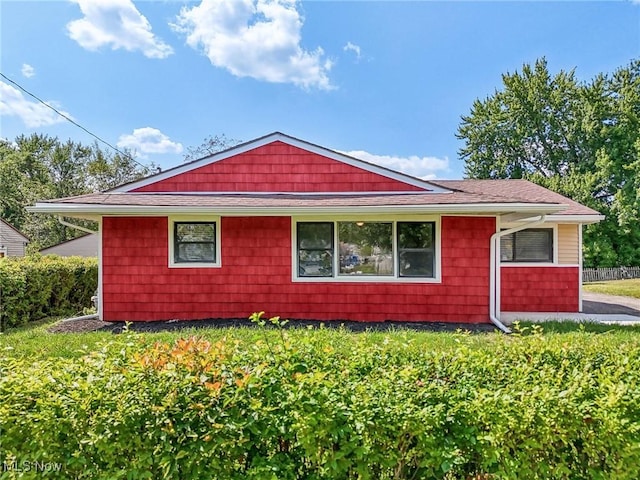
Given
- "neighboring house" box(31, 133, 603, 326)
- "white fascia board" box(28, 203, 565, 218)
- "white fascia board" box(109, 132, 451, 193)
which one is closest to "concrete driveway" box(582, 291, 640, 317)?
"neighboring house" box(31, 133, 603, 326)

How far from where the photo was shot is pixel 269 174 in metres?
8.97

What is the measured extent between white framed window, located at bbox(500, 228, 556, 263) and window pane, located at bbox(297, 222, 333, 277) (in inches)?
185

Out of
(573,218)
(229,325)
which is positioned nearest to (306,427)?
(229,325)

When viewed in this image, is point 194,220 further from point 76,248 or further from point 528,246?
point 76,248

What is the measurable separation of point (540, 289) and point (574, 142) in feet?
89.7

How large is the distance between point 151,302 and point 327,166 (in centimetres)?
529

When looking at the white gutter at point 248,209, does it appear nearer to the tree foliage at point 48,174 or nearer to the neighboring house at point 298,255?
the neighboring house at point 298,255

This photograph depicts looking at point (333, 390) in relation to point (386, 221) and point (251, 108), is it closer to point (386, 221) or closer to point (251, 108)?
point (386, 221)

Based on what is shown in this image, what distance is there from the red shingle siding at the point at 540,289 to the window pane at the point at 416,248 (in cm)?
262

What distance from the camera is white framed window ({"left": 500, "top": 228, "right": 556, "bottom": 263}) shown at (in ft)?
29.7

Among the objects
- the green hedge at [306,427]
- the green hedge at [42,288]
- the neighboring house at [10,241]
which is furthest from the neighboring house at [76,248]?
the green hedge at [306,427]

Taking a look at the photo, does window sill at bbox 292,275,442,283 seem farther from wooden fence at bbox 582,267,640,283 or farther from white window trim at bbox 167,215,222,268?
wooden fence at bbox 582,267,640,283

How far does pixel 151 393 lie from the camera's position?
1761mm

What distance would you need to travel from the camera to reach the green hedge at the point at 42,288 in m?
7.61
